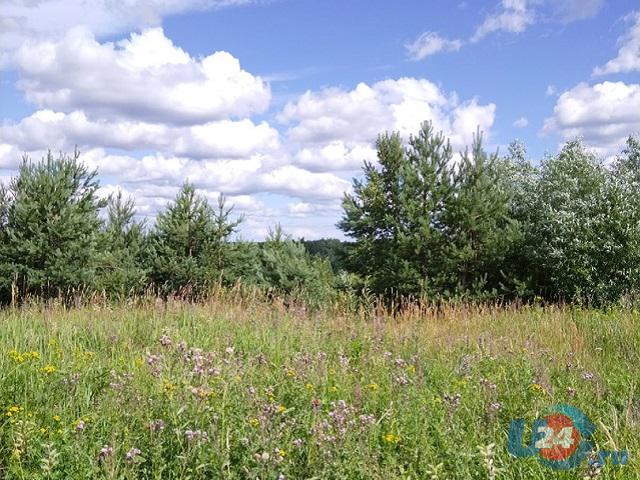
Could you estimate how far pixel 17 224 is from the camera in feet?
49.1

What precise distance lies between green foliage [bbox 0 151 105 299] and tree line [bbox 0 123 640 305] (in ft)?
0.11

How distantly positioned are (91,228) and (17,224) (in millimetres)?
1736

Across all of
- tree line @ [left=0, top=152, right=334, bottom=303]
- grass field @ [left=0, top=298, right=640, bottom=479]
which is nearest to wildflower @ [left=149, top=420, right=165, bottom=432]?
grass field @ [left=0, top=298, right=640, bottom=479]

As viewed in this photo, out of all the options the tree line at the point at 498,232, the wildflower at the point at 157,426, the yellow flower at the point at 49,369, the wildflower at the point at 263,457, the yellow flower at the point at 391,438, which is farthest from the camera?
the tree line at the point at 498,232

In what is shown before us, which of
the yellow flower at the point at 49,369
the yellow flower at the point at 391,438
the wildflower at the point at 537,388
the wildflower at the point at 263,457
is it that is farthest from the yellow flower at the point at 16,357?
the wildflower at the point at 537,388

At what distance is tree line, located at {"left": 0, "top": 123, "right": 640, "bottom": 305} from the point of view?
44.5ft

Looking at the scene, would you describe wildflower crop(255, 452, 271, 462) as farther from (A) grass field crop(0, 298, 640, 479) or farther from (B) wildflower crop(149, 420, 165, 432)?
(B) wildflower crop(149, 420, 165, 432)

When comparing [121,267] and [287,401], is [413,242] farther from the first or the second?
[287,401]

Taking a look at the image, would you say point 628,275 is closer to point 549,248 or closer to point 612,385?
point 549,248

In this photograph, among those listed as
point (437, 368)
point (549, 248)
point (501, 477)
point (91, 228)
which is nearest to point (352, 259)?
→ point (549, 248)

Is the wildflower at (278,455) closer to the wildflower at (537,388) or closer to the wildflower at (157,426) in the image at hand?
the wildflower at (157,426)

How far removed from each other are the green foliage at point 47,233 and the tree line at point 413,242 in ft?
0.11

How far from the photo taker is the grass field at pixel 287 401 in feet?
11.3

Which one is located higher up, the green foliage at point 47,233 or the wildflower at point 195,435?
the green foliage at point 47,233
